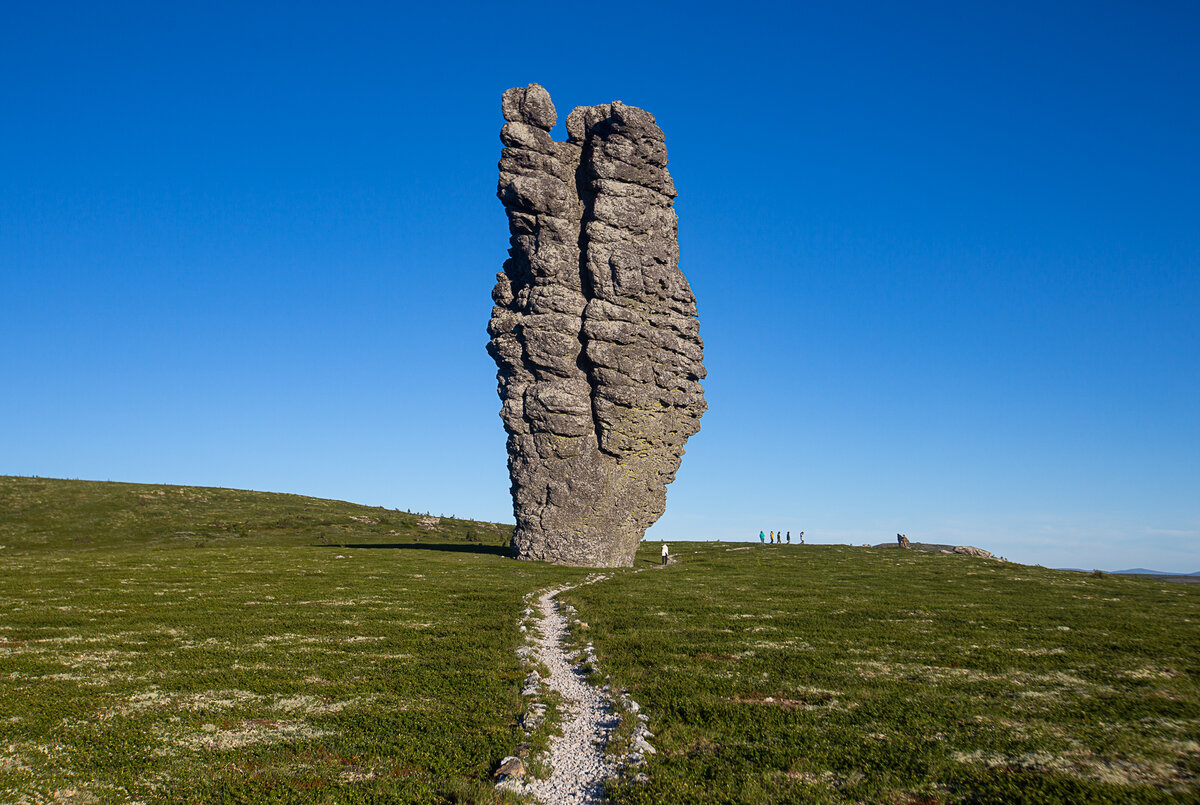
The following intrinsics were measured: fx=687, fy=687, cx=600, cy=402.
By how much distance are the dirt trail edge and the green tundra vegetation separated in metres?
0.50

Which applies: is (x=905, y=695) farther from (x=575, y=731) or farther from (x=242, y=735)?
(x=242, y=735)

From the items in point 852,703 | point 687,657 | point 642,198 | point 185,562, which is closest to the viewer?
point 852,703

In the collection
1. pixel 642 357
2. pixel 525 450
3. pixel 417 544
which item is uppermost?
pixel 642 357

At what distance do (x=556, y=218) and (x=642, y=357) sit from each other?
15.1m

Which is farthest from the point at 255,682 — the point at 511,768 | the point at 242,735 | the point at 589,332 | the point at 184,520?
the point at 184,520

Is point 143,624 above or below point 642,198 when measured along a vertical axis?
below

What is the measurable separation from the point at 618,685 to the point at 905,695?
24.8ft

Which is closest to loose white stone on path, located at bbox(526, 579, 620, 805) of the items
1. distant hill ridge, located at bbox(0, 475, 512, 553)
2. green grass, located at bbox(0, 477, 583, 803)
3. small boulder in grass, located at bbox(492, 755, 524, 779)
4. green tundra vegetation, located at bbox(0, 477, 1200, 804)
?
small boulder in grass, located at bbox(492, 755, 524, 779)

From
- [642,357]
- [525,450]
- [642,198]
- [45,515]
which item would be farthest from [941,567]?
[45,515]

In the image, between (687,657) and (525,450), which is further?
(525,450)

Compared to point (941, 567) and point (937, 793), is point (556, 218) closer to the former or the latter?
point (941, 567)

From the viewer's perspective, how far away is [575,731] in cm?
1549

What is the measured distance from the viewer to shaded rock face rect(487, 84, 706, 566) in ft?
196

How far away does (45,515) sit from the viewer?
81125 millimetres
